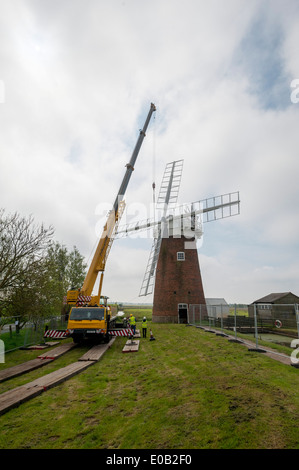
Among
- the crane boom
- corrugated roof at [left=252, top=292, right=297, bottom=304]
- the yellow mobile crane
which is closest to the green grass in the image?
the yellow mobile crane

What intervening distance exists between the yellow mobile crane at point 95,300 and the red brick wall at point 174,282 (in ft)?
29.1

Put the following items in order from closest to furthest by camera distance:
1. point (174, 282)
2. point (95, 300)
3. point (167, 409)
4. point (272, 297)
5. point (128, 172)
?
point (167, 409), point (95, 300), point (128, 172), point (174, 282), point (272, 297)

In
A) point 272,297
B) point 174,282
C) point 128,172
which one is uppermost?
point 128,172

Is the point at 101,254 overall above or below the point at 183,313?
above

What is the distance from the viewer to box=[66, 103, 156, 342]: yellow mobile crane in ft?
45.3

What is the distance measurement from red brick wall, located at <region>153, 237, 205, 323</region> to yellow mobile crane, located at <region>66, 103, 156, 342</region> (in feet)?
29.1

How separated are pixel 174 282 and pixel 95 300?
494 inches

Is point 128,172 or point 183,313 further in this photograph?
point 183,313

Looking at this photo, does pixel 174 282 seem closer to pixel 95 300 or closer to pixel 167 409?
pixel 95 300

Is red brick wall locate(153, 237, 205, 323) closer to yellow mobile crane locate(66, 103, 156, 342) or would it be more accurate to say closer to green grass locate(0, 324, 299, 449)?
yellow mobile crane locate(66, 103, 156, 342)

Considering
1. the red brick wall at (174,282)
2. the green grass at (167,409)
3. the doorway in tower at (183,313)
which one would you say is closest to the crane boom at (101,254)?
the green grass at (167,409)

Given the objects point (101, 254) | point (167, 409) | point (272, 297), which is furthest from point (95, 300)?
point (272, 297)

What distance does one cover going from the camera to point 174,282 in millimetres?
26812
